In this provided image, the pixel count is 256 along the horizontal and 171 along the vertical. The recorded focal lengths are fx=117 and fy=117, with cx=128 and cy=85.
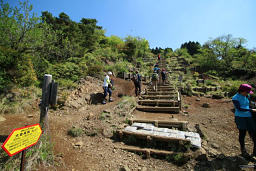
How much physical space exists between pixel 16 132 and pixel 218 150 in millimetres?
4952

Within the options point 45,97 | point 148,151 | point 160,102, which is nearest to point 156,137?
point 148,151

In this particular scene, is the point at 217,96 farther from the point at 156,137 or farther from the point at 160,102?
the point at 156,137

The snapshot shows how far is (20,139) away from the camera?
1917 millimetres

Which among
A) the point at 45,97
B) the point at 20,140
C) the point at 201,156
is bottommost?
the point at 201,156

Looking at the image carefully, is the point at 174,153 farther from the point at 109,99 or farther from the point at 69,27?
the point at 69,27

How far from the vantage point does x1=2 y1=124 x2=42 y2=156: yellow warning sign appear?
171 centimetres

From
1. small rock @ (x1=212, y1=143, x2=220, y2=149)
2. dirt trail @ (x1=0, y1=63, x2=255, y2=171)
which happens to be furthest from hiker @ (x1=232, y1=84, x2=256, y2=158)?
dirt trail @ (x1=0, y1=63, x2=255, y2=171)

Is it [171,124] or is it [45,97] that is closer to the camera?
[45,97]

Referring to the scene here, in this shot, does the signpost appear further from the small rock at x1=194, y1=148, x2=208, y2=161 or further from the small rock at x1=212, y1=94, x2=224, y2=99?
the small rock at x1=212, y1=94, x2=224, y2=99

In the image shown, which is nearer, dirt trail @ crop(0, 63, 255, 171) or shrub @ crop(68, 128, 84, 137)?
dirt trail @ crop(0, 63, 255, 171)

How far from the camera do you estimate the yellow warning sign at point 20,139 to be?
5.61 feet

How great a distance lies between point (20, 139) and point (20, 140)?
0.02 meters

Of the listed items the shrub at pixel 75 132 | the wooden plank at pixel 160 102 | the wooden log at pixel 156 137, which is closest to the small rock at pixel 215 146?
the wooden log at pixel 156 137

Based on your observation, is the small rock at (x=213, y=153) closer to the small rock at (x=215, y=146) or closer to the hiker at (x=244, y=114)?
the small rock at (x=215, y=146)
